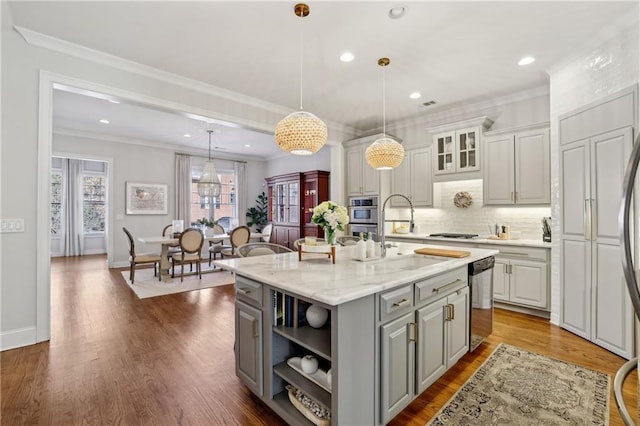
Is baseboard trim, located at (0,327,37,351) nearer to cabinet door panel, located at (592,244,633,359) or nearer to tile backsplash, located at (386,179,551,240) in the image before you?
tile backsplash, located at (386,179,551,240)

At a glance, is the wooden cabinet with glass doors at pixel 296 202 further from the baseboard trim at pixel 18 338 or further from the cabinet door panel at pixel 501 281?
the baseboard trim at pixel 18 338

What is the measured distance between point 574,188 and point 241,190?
7.68 meters

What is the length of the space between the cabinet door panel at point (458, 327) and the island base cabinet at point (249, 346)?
1387 mm

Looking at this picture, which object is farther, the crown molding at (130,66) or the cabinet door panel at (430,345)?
the crown molding at (130,66)

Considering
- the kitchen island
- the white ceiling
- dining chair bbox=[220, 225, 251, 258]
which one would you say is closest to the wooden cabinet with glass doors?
dining chair bbox=[220, 225, 251, 258]

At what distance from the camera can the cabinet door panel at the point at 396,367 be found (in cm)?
167

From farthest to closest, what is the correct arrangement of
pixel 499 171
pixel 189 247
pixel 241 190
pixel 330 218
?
pixel 241 190, pixel 189 247, pixel 499 171, pixel 330 218

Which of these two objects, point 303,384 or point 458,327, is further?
point 458,327

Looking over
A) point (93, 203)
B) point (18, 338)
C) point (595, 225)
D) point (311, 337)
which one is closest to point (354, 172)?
point (595, 225)

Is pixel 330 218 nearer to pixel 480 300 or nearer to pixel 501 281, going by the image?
pixel 480 300

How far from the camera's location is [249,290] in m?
1.99

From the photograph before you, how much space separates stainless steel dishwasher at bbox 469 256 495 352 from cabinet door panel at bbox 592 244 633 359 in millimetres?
1004

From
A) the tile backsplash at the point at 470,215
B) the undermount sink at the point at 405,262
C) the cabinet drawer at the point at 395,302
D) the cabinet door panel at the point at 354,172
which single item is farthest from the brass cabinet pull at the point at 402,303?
the cabinet door panel at the point at 354,172

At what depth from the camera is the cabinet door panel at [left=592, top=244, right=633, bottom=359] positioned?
2.62m
